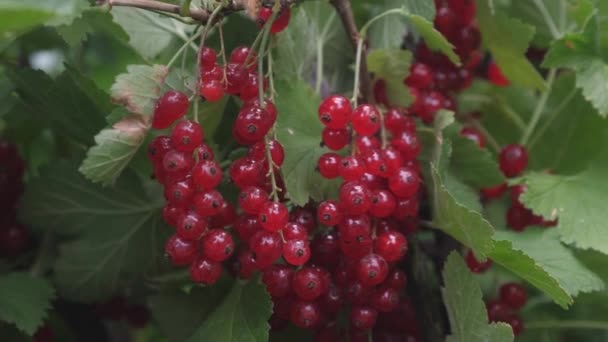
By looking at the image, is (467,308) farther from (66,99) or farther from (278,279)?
(66,99)

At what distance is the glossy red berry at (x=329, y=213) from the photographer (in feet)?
2.07

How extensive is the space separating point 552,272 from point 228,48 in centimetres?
40

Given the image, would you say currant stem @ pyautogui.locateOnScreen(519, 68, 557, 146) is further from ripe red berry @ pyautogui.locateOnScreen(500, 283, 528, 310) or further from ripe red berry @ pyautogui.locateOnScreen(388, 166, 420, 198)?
ripe red berry @ pyautogui.locateOnScreen(388, 166, 420, 198)

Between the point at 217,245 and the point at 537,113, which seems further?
the point at 537,113

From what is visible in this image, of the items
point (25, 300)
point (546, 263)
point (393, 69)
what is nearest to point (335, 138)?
point (393, 69)

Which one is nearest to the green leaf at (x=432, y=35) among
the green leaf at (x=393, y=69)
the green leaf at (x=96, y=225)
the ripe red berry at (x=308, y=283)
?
the green leaf at (x=393, y=69)


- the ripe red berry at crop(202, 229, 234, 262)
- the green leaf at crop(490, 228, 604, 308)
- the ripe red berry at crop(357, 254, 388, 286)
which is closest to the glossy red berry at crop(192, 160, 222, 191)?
the ripe red berry at crop(202, 229, 234, 262)

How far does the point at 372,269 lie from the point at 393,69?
23 cm

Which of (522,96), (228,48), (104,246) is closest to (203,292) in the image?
(104,246)

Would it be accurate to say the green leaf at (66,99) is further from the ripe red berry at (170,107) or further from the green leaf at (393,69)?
the green leaf at (393,69)

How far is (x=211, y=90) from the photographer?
24.0 inches

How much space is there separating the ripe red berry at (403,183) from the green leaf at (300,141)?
0.20 ft

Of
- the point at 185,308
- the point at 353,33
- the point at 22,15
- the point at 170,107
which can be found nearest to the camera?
the point at 22,15

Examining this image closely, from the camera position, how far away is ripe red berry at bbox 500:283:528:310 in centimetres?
86
